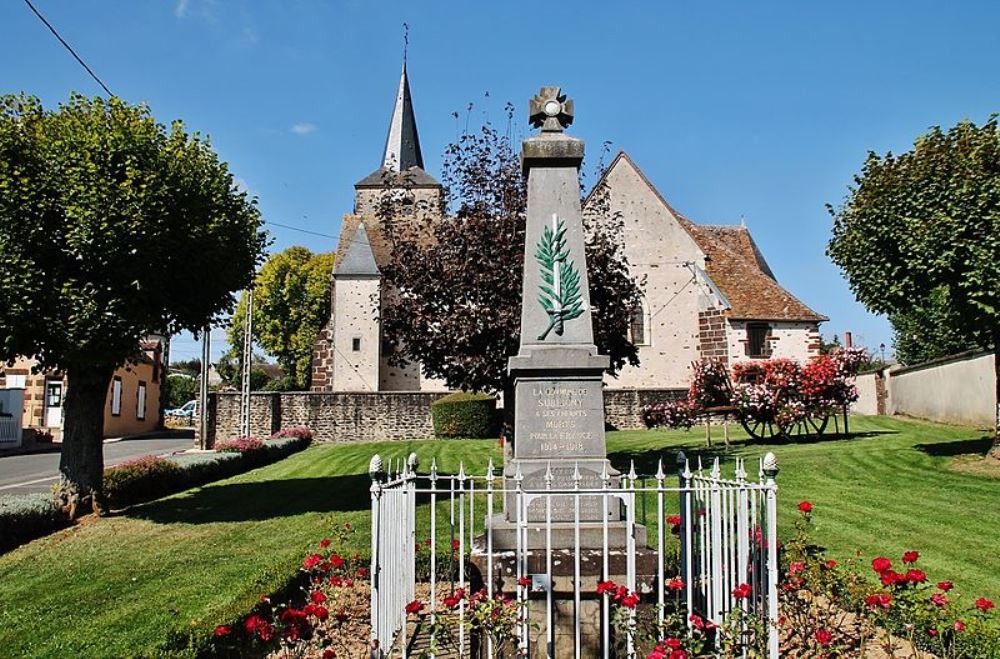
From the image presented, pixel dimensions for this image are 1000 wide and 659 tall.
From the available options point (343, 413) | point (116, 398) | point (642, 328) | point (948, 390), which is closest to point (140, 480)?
point (343, 413)

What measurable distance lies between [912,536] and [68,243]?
11.1 metres

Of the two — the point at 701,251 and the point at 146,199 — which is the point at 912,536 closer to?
the point at 146,199

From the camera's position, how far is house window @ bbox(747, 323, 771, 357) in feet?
86.5

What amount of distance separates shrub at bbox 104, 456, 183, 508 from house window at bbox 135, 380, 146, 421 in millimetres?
28535

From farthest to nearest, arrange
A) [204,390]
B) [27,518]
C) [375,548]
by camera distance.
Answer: [204,390] < [27,518] < [375,548]

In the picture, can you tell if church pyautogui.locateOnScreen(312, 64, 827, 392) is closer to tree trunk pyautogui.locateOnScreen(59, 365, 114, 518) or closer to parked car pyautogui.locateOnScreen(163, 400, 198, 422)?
tree trunk pyautogui.locateOnScreen(59, 365, 114, 518)

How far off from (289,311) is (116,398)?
44.5 ft

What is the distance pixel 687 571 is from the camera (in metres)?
5.19

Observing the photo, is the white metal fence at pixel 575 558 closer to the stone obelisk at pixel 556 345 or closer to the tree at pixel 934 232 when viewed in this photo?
the stone obelisk at pixel 556 345

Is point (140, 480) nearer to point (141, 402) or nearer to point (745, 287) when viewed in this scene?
point (745, 287)

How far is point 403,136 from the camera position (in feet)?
137

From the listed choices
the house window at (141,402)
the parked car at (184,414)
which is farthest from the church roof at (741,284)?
the parked car at (184,414)

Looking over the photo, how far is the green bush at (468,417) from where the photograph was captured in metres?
26.1

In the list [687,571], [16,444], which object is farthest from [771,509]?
[16,444]
